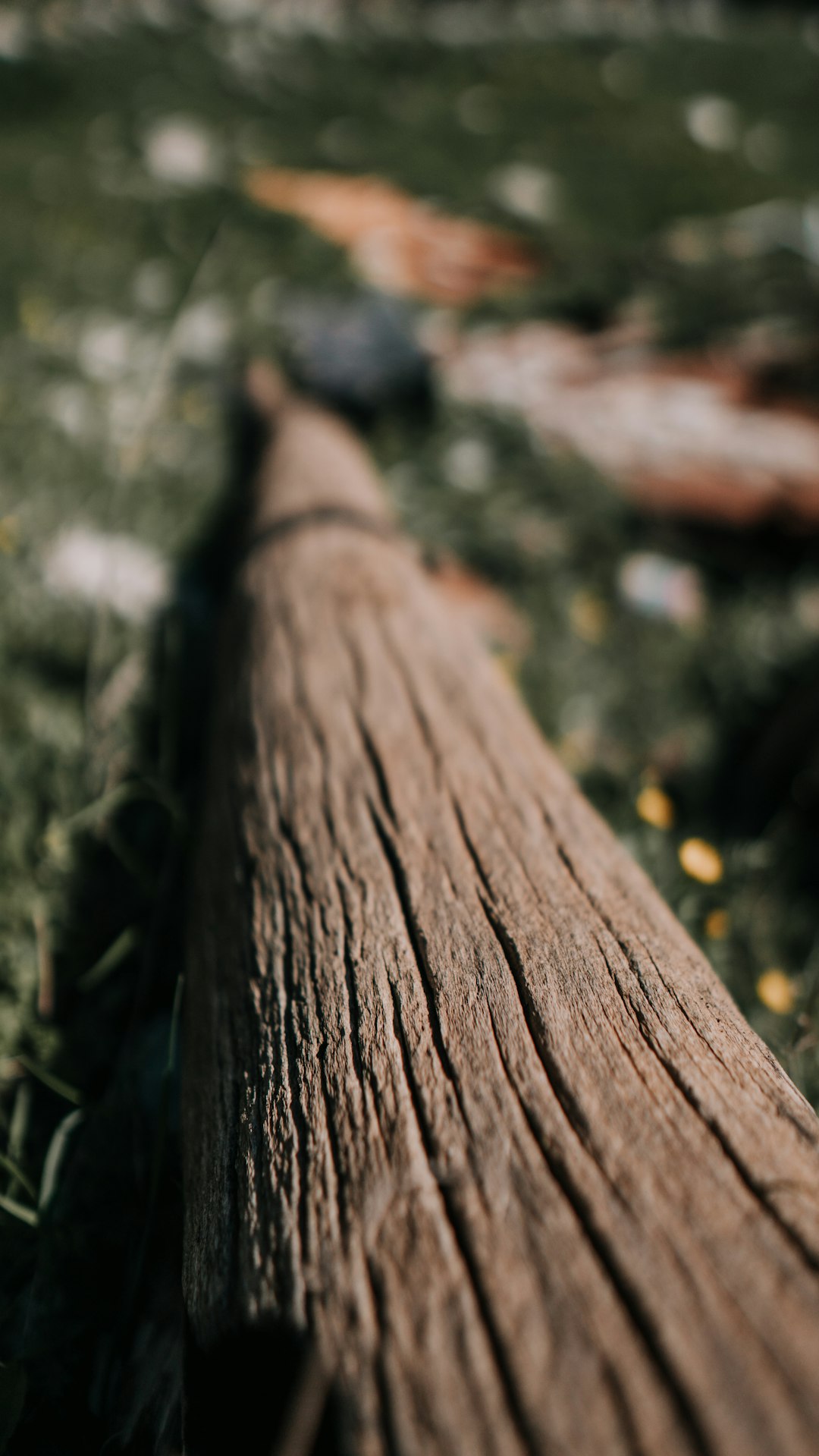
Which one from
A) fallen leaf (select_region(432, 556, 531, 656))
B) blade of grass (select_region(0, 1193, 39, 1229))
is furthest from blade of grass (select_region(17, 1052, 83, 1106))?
fallen leaf (select_region(432, 556, 531, 656))

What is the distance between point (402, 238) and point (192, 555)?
2561mm

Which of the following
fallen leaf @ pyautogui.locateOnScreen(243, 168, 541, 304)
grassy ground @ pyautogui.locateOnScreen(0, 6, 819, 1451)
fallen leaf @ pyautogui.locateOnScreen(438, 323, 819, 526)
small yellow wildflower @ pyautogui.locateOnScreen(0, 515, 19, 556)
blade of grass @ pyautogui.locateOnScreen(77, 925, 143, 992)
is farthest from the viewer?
fallen leaf @ pyautogui.locateOnScreen(243, 168, 541, 304)

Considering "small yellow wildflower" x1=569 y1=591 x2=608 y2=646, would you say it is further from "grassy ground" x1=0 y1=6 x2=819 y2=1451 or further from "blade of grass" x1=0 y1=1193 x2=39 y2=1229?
"blade of grass" x1=0 y1=1193 x2=39 y2=1229

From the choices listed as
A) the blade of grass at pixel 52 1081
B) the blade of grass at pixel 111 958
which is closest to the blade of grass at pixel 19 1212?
the blade of grass at pixel 52 1081

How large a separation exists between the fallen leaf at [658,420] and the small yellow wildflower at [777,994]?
163cm

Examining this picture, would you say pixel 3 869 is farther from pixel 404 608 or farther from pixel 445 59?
pixel 445 59

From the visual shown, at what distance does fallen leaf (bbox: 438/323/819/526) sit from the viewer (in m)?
2.56

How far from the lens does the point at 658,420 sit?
2730 mm

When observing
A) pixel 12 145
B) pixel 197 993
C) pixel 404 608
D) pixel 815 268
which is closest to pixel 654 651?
pixel 404 608

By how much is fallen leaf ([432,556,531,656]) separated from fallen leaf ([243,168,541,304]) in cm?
Answer: 191

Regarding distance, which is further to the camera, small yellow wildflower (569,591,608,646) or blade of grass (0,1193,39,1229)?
small yellow wildflower (569,591,608,646)

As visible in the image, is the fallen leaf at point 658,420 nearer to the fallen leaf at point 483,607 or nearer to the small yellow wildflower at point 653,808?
the fallen leaf at point 483,607

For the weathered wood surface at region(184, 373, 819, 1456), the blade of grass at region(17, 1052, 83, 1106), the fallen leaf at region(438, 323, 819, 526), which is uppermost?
the fallen leaf at region(438, 323, 819, 526)

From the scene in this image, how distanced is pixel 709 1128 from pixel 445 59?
7.50 metres
